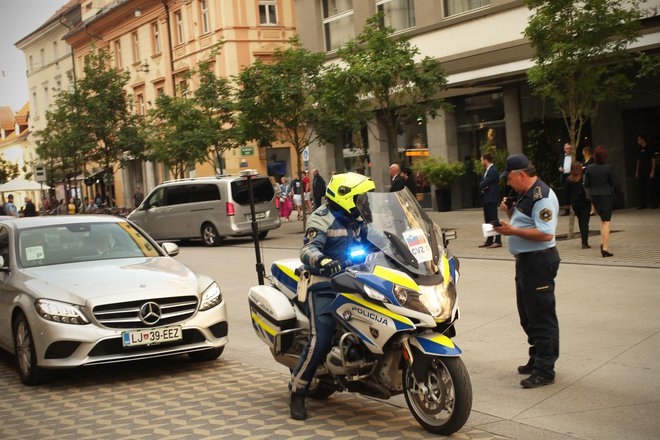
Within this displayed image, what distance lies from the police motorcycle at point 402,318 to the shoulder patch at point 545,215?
998 mm

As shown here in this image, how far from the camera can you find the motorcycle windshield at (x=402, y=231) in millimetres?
5340

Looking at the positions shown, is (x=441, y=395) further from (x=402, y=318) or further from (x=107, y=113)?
(x=107, y=113)

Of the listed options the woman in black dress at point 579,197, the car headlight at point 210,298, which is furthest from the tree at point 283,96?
the car headlight at point 210,298

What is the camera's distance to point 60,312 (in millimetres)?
7367

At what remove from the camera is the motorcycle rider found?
5.67 meters

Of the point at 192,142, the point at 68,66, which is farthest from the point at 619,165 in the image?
the point at 68,66

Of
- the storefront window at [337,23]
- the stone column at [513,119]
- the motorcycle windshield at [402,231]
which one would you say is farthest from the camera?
the storefront window at [337,23]

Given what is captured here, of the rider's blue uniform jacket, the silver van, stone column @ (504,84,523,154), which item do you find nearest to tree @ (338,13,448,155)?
stone column @ (504,84,523,154)

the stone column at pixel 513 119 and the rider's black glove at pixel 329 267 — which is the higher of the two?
the stone column at pixel 513 119

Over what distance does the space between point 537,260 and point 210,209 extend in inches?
728

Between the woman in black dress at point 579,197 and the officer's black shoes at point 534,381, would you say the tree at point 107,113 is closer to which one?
the woman in black dress at point 579,197

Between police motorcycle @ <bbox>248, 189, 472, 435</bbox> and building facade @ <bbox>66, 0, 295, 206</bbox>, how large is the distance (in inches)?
1268

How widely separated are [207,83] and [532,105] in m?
12.2

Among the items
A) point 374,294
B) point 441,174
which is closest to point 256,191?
point 441,174
